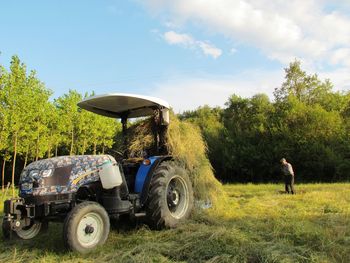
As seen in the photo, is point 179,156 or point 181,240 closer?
point 181,240

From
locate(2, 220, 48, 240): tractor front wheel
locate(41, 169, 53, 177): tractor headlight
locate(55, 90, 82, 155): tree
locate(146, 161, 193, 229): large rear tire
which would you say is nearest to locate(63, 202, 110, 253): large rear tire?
locate(41, 169, 53, 177): tractor headlight

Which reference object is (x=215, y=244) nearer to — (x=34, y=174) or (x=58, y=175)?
(x=58, y=175)

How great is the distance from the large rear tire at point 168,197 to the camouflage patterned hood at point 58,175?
111cm

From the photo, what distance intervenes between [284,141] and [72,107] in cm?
1636

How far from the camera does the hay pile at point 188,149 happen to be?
8.12m

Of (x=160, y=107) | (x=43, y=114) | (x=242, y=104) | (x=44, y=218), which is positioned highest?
(x=242, y=104)

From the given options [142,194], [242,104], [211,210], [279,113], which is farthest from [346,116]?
[142,194]

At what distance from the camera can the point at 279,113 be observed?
105ft

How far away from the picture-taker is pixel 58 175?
5.74 m

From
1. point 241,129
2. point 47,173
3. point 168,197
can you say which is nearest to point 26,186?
→ point 47,173

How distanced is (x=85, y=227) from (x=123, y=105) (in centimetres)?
289

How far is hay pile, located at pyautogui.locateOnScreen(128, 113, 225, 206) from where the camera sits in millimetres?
8117

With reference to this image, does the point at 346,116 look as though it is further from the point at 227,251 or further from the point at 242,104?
the point at 227,251

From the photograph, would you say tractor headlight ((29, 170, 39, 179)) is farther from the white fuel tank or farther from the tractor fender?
the tractor fender
